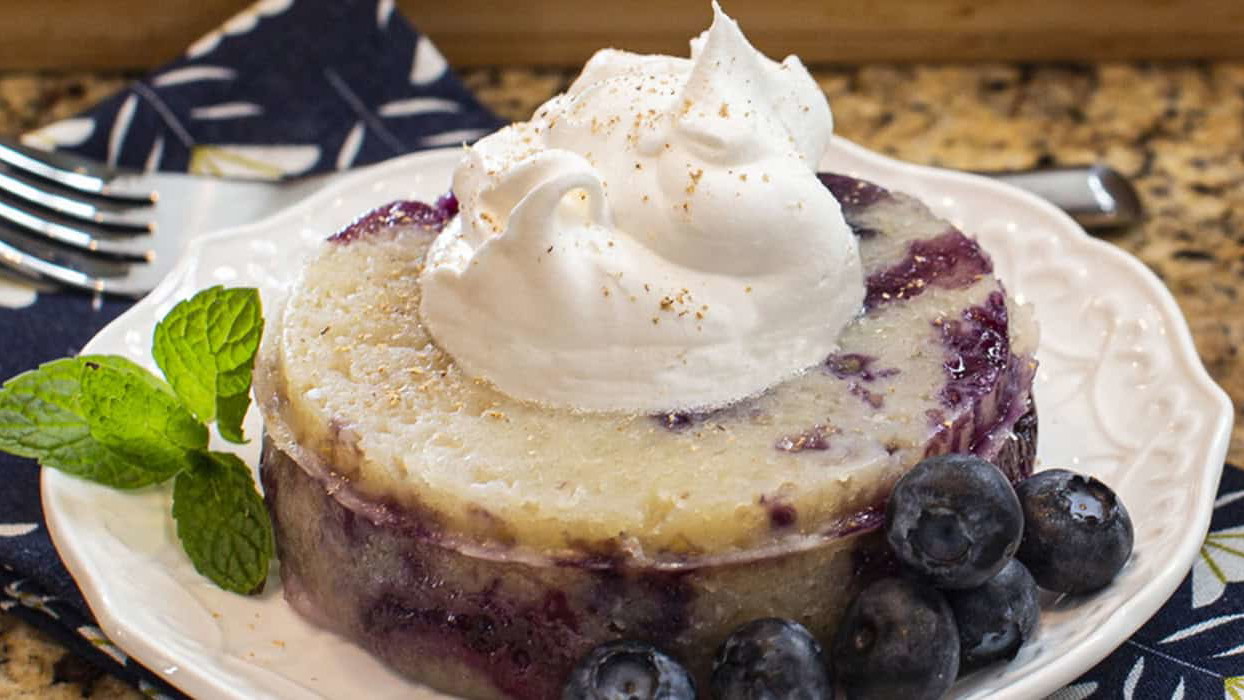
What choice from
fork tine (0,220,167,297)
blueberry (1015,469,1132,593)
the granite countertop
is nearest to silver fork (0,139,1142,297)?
fork tine (0,220,167,297)

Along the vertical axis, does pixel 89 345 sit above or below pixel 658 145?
below

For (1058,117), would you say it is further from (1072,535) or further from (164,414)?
(164,414)

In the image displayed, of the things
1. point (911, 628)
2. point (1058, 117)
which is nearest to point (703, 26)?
point (1058, 117)

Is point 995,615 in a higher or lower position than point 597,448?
lower

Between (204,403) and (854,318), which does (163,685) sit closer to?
(204,403)

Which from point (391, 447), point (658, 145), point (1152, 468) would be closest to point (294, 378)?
point (391, 447)

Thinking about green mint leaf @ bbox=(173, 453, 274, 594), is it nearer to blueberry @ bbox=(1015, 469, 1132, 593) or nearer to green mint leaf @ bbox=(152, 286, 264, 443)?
green mint leaf @ bbox=(152, 286, 264, 443)
